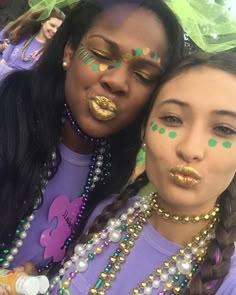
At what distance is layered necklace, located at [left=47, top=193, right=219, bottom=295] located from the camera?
1005mm

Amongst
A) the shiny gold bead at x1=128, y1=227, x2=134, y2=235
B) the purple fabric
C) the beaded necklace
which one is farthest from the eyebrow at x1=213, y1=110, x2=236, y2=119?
the purple fabric

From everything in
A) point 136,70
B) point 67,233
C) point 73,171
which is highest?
point 136,70

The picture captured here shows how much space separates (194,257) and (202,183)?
158mm

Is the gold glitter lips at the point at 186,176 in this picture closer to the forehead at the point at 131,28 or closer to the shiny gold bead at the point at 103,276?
the shiny gold bead at the point at 103,276

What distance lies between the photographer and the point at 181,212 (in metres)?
1.04

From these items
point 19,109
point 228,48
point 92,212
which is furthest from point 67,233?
point 228,48

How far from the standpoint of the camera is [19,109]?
1262 millimetres

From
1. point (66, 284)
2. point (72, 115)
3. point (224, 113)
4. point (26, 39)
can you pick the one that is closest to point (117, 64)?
point (72, 115)

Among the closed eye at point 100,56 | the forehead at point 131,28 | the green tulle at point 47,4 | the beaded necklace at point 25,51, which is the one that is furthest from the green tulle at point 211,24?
the beaded necklace at point 25,51

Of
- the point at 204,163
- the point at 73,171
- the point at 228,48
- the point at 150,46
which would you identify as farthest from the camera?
the point at 73,171

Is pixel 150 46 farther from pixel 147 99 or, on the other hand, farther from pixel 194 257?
pixel 194 257

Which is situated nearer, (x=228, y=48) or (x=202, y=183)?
(x=202, y=183)

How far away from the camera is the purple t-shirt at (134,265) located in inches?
40.7

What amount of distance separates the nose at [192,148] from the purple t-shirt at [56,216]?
416mm
